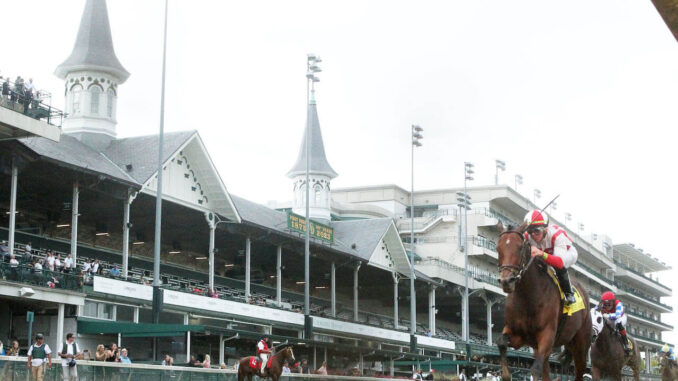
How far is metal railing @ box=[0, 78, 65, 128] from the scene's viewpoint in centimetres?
3450

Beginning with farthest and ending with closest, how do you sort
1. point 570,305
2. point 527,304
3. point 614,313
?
point 614,313, point 570,305, point 527,304

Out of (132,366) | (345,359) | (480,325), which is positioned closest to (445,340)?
(345,359)

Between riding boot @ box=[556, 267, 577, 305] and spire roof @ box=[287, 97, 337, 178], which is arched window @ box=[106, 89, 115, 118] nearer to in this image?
spire roof @ box=[287, 97, 337, 178]

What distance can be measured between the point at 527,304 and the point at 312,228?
48757mm

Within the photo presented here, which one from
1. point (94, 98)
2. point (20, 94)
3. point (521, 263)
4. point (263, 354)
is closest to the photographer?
point (521, 263)

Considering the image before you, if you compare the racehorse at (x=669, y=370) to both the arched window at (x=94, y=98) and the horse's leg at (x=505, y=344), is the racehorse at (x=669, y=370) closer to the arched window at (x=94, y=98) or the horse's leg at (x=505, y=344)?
the horse's leg at (x=505, y=344)

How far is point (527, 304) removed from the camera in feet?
36.3

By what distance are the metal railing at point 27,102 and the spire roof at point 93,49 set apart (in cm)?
2105

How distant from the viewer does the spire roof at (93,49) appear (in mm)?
57875

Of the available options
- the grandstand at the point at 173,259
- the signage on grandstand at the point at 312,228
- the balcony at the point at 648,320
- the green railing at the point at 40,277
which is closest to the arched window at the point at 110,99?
the grandstand at the point at 173,259

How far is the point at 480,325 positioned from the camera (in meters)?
113

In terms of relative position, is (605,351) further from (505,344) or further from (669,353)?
(669,353)

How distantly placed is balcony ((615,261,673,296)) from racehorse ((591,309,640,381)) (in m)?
133

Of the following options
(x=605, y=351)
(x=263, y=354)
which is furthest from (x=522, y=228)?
(x=263, y=354)
